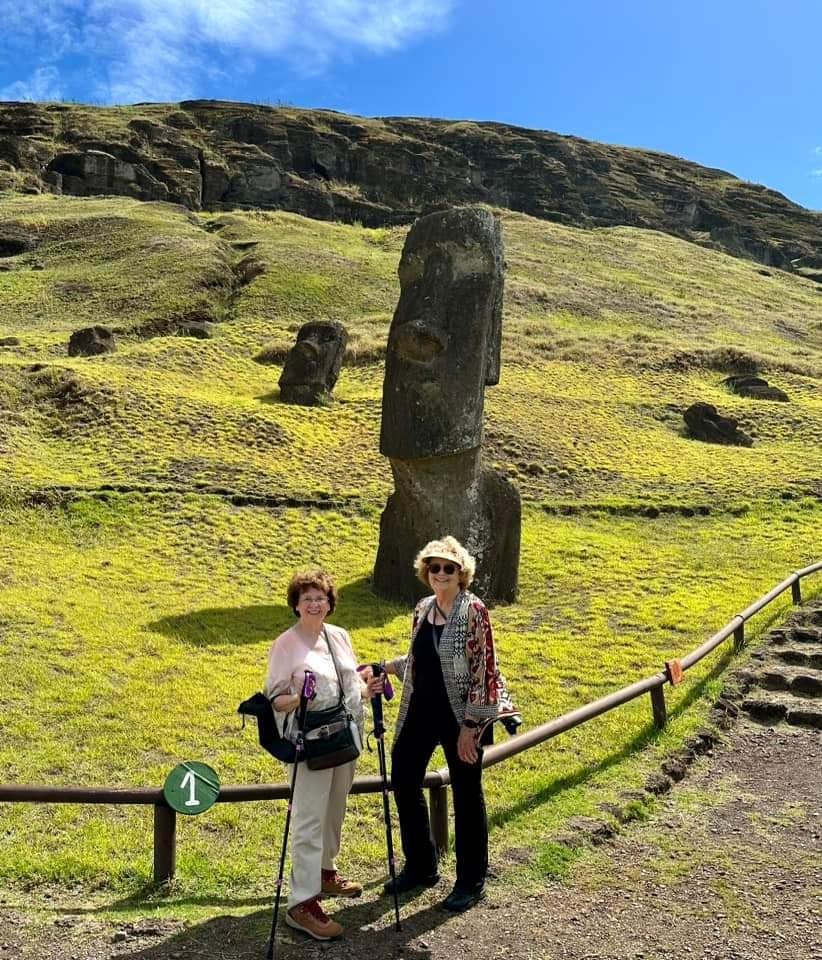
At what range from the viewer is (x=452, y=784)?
4.94 meters

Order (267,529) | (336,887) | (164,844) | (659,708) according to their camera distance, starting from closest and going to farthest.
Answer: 1. (336,887)
2. (164,844)
3. (659,708)
4. (267,529)

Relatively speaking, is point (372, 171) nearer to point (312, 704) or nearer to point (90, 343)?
point (90, 343)

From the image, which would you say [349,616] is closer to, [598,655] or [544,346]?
[598,655]

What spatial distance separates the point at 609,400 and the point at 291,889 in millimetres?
26867

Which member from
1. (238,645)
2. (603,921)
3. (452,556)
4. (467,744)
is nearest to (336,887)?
(467,744)

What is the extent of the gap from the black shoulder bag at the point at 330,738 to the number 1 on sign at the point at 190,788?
0.90 metres

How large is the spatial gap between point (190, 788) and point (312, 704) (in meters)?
1.06

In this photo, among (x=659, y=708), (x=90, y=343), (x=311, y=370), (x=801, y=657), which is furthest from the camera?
(x=90, y=343)

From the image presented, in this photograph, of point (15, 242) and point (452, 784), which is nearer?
point (452, 784)

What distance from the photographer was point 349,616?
12312 millimetres

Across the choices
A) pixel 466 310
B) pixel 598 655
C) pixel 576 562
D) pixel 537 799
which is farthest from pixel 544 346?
pixel 537 799

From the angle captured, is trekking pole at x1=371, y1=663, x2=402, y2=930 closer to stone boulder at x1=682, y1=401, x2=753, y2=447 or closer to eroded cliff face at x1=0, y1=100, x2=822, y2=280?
stone boulder at x1=682, y1=401, x2=753, y2=447

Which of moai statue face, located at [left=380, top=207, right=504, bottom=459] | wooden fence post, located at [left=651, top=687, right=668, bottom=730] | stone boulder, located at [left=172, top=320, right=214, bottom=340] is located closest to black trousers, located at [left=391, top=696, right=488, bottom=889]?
wooden fence post, located at [left=651, top=687, right=668, bottom=730]

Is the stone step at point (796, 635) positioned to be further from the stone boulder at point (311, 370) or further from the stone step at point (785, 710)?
the stone boulder at point (311, 370)
